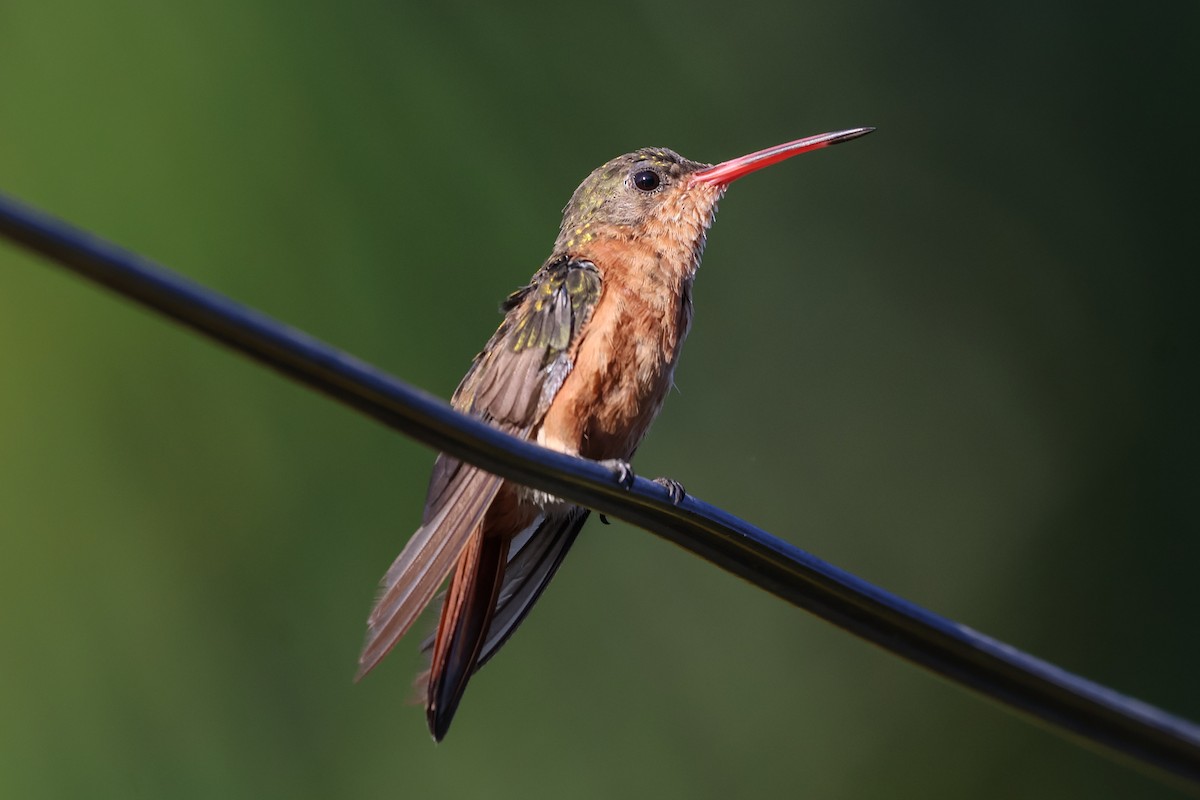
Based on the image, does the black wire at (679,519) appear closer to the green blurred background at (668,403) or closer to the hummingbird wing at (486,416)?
the hummingbird wing at (486,416)

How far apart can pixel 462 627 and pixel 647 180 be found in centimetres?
153

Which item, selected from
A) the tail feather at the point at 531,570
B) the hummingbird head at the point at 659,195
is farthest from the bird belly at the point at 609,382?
the hummingbird head at the point at 659,195

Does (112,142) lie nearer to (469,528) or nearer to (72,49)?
(72,49)

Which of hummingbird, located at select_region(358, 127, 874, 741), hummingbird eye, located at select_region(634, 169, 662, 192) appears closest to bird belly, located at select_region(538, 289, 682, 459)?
hummingbird, located at select_region(358, 127, 874, 741)

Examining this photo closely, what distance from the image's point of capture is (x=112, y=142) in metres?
3.59

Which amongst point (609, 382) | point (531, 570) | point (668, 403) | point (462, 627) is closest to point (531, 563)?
point (531, 570)

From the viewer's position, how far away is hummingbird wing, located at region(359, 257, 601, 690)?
2672 millimetres

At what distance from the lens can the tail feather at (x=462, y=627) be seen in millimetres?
2898

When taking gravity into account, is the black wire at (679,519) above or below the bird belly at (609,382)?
below

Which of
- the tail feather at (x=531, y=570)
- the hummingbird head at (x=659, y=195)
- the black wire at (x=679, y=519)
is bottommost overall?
the black wire at (x=679, y=519)

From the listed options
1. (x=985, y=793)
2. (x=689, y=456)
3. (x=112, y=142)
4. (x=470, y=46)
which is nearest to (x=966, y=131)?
(x=689, y=456)

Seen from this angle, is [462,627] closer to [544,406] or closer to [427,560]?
[427,560]

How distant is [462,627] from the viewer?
120 inches

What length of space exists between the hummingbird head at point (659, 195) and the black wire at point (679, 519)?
5.74 feet
